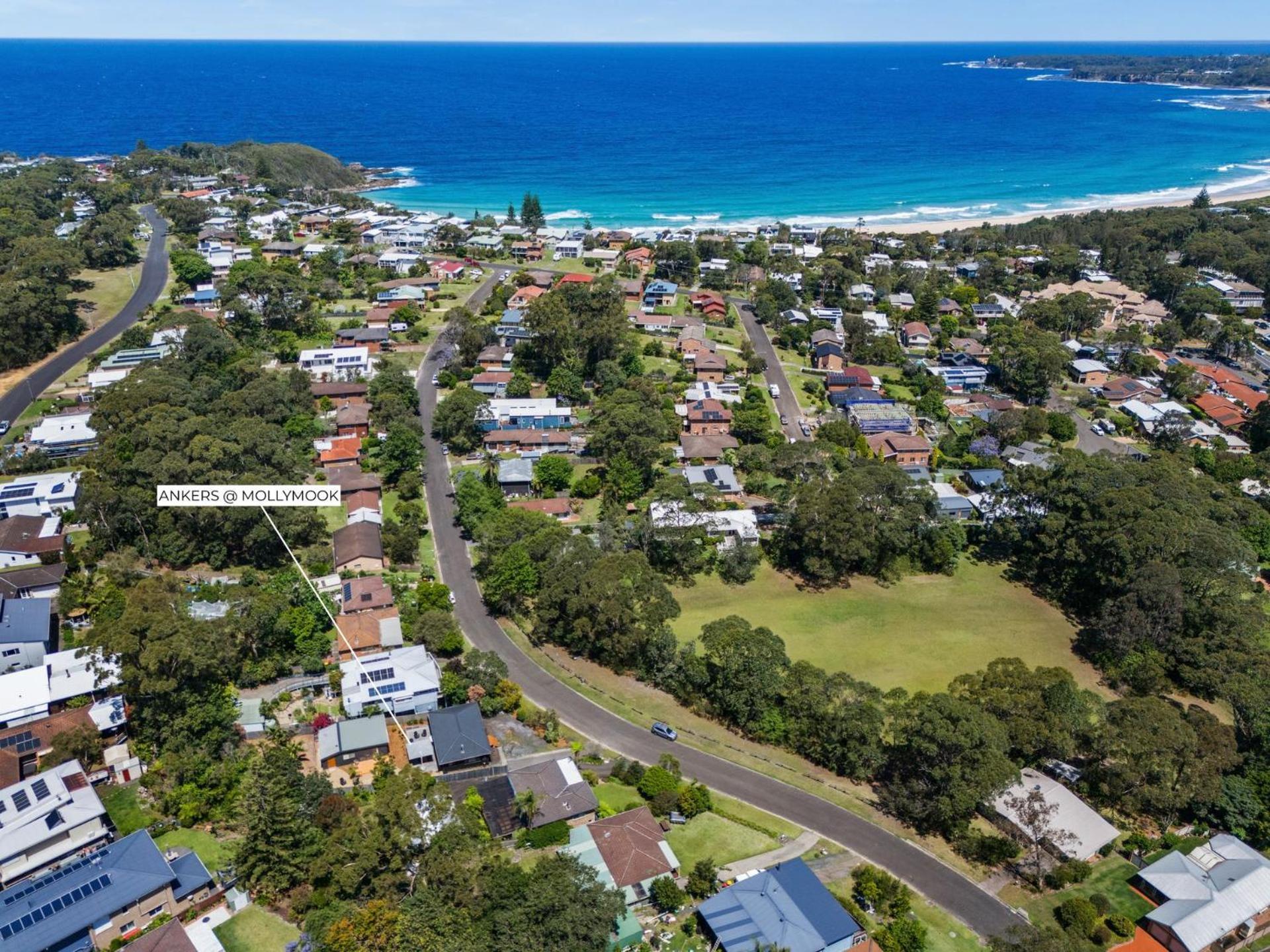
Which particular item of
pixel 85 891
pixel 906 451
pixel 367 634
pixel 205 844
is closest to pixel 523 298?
Answer: pixel 906 451

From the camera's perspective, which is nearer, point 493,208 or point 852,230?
point 852,230

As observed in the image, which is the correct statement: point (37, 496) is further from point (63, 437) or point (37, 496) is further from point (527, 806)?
point (527, 806)

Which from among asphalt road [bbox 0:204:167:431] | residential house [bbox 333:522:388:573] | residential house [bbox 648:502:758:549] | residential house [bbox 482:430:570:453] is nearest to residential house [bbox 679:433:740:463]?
residential house [bbox 648:502:758:549]

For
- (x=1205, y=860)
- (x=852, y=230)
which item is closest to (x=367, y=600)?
(x=1205, y=860)

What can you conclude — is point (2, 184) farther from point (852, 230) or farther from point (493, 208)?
point (852, 230)

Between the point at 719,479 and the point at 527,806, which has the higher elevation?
the point at 719,479

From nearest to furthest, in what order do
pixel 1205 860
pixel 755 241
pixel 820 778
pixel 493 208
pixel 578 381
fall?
pixel 1205 860 < pixel 820 778 < pixel 578 381 < pixel 755 241 < pixel 493 208
